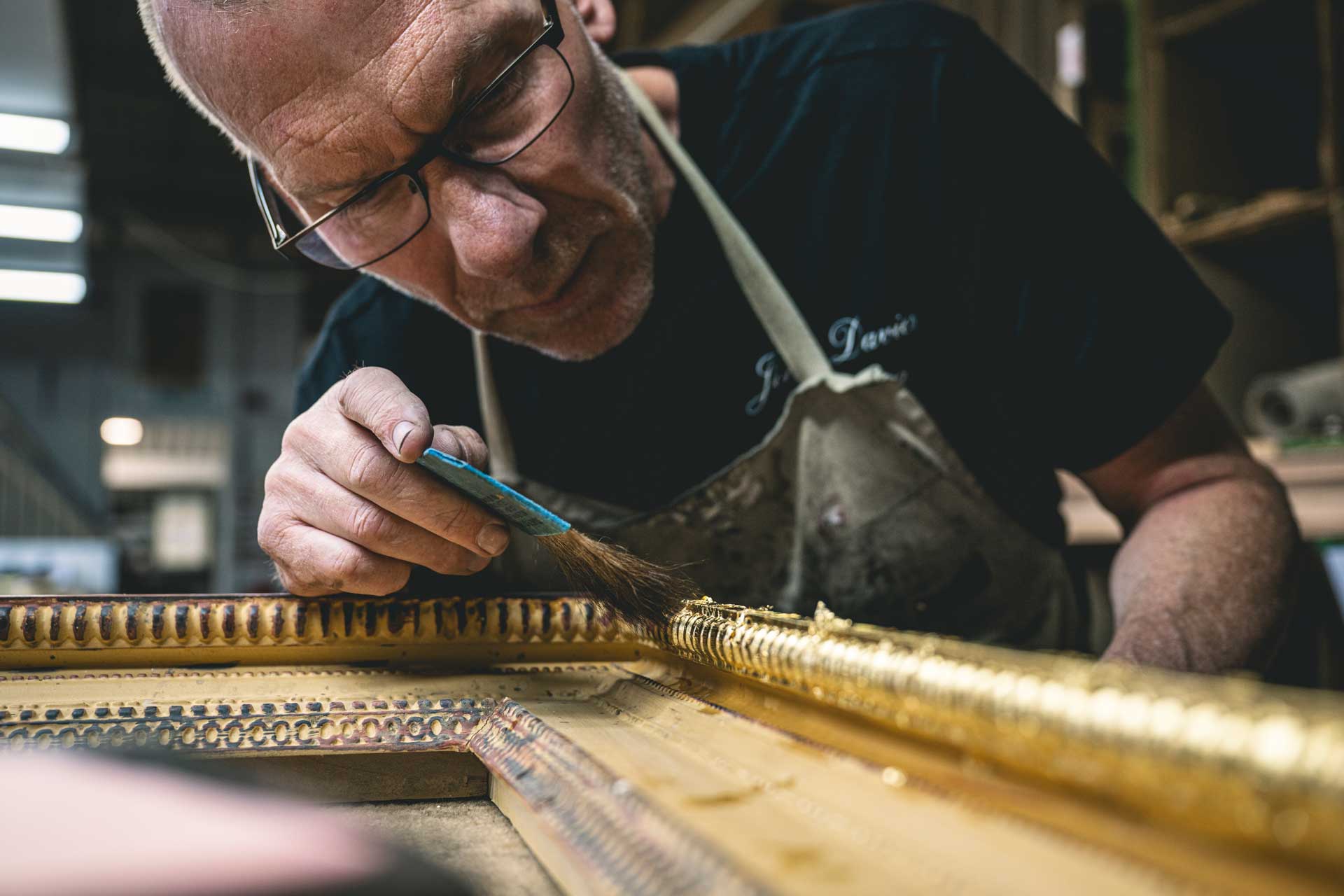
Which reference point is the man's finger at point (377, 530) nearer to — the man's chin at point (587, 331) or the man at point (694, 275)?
the man at point (694, 275)

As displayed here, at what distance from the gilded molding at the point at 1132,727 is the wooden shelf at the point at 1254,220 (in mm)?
2080

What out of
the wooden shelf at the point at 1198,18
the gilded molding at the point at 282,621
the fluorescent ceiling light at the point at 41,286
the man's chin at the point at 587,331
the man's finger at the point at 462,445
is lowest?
the gilded molding at the point at 282,621

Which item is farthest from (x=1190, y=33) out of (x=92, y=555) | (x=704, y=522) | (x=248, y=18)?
(x=92, y=555)

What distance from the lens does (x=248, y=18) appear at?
89cm

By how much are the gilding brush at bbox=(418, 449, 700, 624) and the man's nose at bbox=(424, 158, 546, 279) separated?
1.01ft

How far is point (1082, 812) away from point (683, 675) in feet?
1.41

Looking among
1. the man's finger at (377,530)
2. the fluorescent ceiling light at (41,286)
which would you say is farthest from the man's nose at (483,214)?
the fluorescent ceiling light at (41,286)

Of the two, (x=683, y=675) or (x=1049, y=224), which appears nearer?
(x=683, y=675)

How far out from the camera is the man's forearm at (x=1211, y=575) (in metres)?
1.06

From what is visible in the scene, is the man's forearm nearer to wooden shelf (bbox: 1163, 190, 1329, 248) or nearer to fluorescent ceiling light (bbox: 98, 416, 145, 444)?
wooden shelf (bbox: 1163, 190, 1329, 248)

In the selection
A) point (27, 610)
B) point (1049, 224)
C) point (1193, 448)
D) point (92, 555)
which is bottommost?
point (92, 555)

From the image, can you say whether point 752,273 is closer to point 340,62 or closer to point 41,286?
point 340,62

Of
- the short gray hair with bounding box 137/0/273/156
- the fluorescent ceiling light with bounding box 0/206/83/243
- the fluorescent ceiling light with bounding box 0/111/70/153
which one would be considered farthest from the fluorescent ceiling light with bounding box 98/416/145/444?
the short gray hair with bounding box 137/0/273/156

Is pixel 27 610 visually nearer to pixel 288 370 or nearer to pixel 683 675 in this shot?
pixel 683 675
